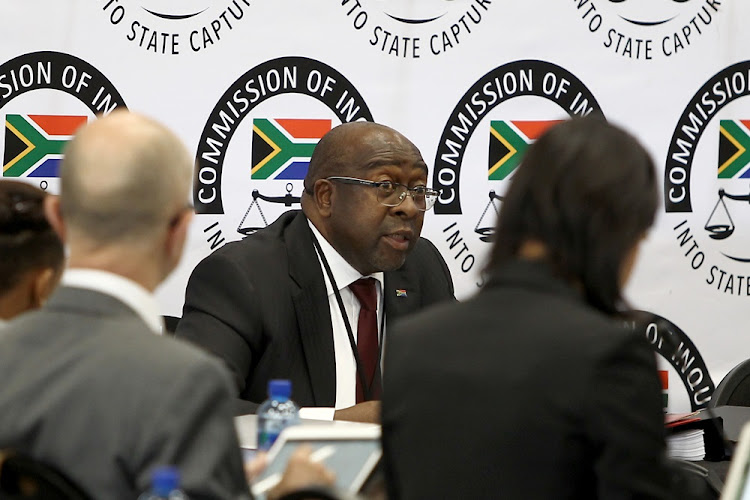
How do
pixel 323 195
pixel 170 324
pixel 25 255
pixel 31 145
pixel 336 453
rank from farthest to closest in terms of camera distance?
pixel 31 145, pixel 170 324, pixel 323 195, pixel 25 255, pixel 336 453

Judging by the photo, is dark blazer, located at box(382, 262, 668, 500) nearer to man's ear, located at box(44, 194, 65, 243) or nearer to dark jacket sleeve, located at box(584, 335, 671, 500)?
dark jacket sleeve, located at box(584, 335, 671, 500)

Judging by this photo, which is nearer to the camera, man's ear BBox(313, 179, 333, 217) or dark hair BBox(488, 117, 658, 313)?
dark hair BBox(488, 117, 658, 313)

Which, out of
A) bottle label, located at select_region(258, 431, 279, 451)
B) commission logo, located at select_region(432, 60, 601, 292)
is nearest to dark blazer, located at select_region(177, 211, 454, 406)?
bottle label, located at select_region(258, 431, 279, 451)

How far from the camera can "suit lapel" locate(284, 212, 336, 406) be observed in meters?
3.17

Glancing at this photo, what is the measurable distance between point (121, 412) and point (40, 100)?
109 inches

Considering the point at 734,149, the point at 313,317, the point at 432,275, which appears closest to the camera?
the point at 313,317

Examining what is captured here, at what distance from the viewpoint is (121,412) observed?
1448mm

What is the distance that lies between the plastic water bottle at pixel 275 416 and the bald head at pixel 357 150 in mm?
1022

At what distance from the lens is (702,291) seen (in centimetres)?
420

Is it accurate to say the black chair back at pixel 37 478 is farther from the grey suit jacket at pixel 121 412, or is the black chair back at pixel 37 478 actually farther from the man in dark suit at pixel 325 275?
the man in dark suit at pixel 325 275

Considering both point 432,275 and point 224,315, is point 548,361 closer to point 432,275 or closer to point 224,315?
point 224,315

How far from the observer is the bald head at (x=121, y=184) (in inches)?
61.6

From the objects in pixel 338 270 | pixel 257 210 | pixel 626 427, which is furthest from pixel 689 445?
pixel 257 210

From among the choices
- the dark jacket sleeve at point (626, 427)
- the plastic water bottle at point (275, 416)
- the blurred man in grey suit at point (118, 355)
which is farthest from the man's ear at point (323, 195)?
the dark jacket sleeve at point (626, 427)
